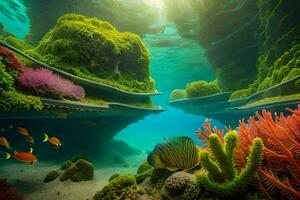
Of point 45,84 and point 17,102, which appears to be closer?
point 17,102

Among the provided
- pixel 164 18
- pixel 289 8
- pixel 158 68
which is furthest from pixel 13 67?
pixel 158 68

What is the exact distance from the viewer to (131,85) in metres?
11.1

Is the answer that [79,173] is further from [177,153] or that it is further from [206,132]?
[206,132]

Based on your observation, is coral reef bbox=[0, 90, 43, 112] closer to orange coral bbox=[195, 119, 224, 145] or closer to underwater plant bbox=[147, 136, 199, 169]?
underwater plant bbox=[147, 136, 199, 169]

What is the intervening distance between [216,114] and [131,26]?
1041 cm

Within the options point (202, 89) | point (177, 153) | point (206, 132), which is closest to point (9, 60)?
point (177, 153)

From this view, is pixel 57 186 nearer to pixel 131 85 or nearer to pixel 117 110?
pixel 117 110

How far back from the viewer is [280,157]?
123 inches

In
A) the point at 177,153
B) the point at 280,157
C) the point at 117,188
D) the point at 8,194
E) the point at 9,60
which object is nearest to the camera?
the point at 280,157

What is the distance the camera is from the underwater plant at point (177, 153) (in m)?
4.16

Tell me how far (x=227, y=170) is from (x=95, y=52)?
817cm

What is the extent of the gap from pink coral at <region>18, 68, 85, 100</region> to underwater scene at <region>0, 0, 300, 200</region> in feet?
0.12

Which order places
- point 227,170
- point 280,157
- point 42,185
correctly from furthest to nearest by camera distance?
point 42,185
point 227,170
point 280,157

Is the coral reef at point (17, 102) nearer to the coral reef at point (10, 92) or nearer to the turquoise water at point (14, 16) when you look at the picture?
the coral reef at point (10, 92)
